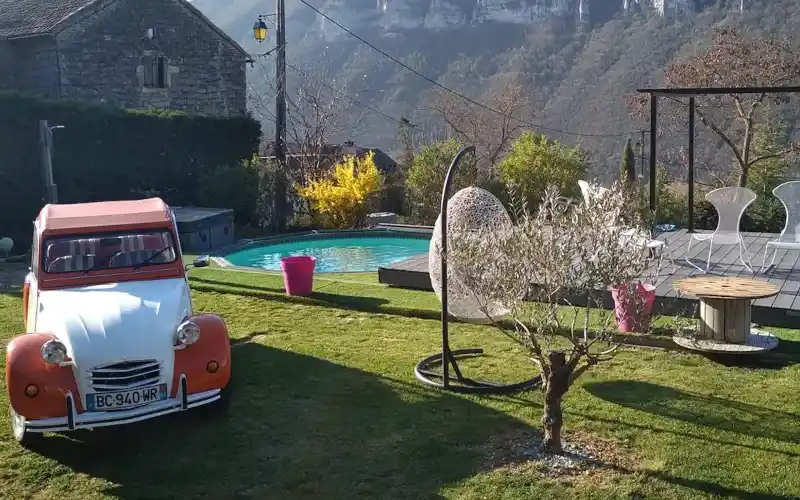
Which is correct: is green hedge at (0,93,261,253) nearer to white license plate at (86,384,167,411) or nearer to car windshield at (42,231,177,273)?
car windshield at (42,231,177,273)

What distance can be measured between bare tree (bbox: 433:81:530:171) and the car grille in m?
25.3

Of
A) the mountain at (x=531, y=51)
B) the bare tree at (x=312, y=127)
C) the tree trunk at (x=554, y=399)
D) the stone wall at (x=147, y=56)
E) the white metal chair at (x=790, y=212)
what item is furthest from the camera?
the mountain at (x=531, y=51)

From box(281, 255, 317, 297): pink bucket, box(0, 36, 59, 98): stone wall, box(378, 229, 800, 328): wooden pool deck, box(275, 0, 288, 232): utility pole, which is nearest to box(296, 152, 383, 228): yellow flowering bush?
box(275, 0, 288, 232): utility pole

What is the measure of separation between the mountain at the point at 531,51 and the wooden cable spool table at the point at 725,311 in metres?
20.0

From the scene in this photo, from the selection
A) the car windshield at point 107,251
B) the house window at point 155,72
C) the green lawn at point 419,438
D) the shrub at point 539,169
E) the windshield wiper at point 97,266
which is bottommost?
the green lawn at point 419,438

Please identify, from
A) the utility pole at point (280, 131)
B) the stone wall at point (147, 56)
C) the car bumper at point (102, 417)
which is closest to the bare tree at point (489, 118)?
the stone wall at point (147, 56)

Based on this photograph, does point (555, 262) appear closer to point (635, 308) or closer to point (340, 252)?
point (635, 308)

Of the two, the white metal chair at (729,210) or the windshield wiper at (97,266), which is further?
the white metal chair at (729,210)

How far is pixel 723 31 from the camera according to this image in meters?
22.3

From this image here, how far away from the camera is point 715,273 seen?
388 inches

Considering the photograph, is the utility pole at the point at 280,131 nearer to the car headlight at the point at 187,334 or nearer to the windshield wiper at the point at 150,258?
the windshield wiper at the point at 150,258

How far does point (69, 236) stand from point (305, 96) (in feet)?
53.9

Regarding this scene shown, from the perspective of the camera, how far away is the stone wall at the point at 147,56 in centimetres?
2270

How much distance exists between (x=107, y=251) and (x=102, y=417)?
1788mm
